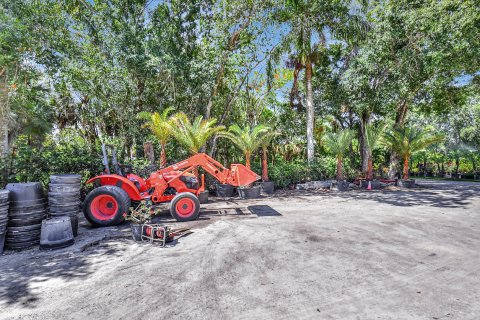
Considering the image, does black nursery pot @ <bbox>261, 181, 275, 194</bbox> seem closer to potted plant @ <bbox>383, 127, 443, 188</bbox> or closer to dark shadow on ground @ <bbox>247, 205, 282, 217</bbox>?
dark shadow on ground @ <bbox>247, 205, 282, 217</bbox>

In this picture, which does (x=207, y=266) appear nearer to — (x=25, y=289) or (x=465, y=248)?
(x=25, y=289)

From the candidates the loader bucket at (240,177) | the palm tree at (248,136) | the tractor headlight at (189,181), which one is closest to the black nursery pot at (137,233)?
the tractor headlight at (189,181)

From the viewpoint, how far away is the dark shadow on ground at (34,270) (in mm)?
3055

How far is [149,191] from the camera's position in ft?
23.0

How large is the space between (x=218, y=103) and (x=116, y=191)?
10.0 m

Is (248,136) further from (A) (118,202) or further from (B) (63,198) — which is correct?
(B) (63,198)

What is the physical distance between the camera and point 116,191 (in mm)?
6020

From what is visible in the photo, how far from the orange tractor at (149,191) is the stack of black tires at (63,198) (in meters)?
0.57

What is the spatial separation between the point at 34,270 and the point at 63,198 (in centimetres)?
201

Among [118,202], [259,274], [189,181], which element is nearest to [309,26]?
[189,181]

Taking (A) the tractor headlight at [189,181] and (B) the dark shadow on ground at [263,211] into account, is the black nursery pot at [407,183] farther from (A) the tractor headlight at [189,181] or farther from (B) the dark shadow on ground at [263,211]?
(A) the tractor headlight at [189,181]

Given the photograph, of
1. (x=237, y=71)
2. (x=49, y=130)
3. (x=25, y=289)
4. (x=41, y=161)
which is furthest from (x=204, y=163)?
(x=49, y=130)

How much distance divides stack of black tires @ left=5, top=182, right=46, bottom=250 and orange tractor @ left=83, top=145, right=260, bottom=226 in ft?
4.15

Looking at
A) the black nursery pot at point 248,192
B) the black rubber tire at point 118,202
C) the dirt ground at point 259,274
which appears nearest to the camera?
the dirt ground at point 259,274
